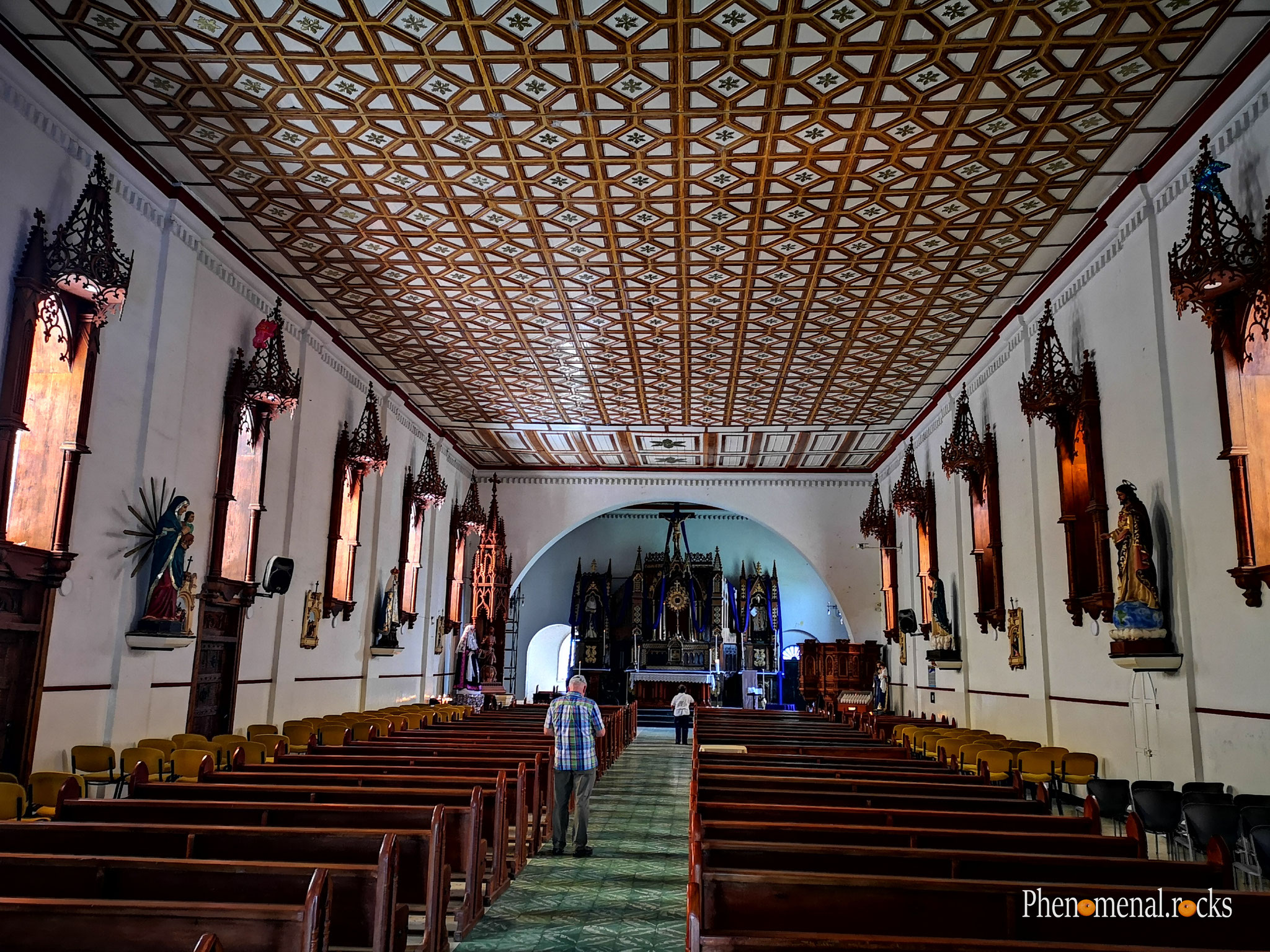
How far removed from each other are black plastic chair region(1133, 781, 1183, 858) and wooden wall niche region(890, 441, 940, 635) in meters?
9.09

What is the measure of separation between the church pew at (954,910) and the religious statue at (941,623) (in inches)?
470

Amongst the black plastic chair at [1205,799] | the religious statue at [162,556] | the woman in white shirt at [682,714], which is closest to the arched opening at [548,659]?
the woman in white shirt at [682,714]

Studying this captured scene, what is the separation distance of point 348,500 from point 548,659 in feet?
50.3

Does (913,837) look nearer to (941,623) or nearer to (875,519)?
(941,623)

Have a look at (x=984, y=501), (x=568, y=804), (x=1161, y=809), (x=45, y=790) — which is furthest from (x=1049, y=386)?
(x=45, y=790)

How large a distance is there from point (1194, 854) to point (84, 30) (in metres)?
9.74

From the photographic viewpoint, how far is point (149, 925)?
2.86 meters

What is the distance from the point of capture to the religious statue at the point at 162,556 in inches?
349

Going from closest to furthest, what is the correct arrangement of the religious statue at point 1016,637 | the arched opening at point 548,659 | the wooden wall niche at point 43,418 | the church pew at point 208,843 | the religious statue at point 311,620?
the church pew at point 208,843, the wooden wall niche at point 43,418, the religious statue at point 1016,637, the religious statue at point 311,620, the arched opening at point 548,659

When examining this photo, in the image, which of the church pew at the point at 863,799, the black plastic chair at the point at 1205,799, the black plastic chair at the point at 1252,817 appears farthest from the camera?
the black plastic chair at the point at 1205,799

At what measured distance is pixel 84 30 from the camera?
691cm

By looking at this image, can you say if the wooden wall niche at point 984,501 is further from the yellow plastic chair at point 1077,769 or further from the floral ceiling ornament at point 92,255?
the floral ceiling ornament at point 92,255

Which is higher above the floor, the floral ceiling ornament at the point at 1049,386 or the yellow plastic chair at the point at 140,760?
the floral ceiling ornament at the point at 1049,386

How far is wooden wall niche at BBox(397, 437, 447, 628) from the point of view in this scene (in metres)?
17.1
